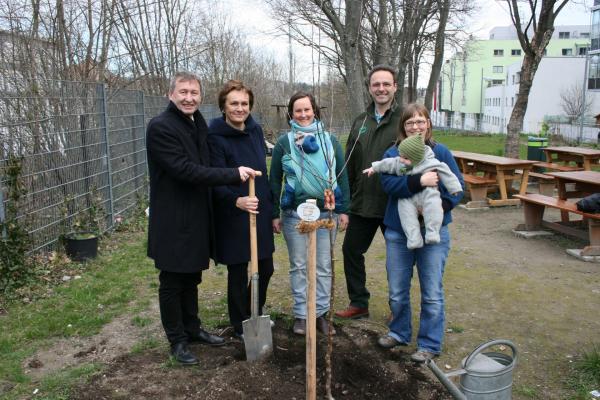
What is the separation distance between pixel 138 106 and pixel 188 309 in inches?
257

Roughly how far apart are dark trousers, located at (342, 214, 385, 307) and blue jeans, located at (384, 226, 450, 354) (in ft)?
1.55

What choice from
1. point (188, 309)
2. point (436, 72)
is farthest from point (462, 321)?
point (436, 72)

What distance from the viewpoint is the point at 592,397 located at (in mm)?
3123

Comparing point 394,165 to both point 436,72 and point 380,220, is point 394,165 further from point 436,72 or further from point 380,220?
point 436,72

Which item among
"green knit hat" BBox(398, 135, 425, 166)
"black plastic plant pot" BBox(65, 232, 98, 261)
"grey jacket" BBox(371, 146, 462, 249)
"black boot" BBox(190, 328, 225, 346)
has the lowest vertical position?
"black boot" BBox(190, 328, 225, 346)

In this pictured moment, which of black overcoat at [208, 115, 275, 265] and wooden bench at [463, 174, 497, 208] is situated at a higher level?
black overcoat at [208, 115, 275, 265]

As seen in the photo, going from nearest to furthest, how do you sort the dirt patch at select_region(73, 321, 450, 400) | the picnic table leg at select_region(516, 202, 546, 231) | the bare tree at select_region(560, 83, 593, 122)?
the dirt patch at select_region(73, 321, 450, 400) < the picnic table leg at select_region(516, 202, 546, 231) < the bare tree at select_region(560, 83, 593, 122)

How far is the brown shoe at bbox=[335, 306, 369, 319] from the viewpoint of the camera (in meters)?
4.37

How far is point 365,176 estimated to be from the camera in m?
4.02

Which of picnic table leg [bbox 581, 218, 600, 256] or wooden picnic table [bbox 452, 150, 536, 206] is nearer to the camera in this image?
picnic table leg [bbox 581, 218, 600, 256]

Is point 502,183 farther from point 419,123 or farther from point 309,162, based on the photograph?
point 309,162

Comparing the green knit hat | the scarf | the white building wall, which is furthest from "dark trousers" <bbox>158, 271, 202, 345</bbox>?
the white building wall

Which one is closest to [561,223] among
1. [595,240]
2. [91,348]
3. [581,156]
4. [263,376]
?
[595,240]

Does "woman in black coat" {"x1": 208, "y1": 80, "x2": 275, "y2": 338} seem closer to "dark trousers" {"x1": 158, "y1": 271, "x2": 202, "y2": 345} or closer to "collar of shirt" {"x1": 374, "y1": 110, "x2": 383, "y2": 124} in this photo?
"dark trousers" {"x1": 158, "y1": 271, "x2": 202, "y2": 345}
